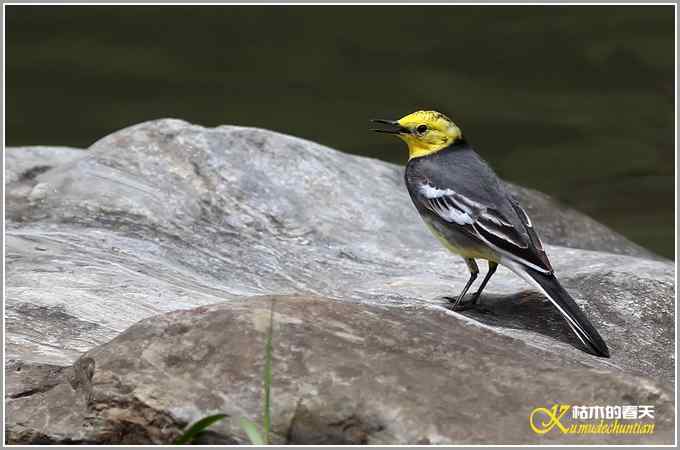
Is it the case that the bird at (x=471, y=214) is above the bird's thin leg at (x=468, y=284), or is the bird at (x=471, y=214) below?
above

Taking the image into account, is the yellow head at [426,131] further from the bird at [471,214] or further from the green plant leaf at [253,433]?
the green plant leaf at [253,433]

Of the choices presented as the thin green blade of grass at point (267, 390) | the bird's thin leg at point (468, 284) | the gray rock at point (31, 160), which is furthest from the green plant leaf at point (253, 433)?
the gray rock at point (31, 160)

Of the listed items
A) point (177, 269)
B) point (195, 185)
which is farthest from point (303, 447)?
point (195, 185)

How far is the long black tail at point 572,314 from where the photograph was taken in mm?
5699

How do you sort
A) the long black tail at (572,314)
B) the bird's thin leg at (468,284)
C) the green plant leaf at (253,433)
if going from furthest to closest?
1. the bird's thin leg at (468,284)
2. the long black tail at (572,314)
3. the green plant leaf at (253,433)

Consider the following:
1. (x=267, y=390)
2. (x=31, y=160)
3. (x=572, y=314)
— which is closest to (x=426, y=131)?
(x=572, y=314)

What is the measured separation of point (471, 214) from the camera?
6574 mm

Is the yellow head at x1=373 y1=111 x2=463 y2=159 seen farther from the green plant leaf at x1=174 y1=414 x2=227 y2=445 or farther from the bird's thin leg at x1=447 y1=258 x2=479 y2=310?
the green plant leaf at x1=174 y1=414 x2=227 y2=445

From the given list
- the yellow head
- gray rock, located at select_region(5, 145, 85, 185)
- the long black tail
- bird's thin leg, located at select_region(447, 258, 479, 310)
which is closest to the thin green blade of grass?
the long black tail

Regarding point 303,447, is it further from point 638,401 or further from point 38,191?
point 38,191

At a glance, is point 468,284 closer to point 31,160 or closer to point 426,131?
point 426,131

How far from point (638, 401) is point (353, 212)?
3864mm

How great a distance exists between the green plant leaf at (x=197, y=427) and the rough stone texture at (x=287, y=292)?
0.11 meters

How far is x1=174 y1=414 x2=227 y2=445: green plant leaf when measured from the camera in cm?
415
